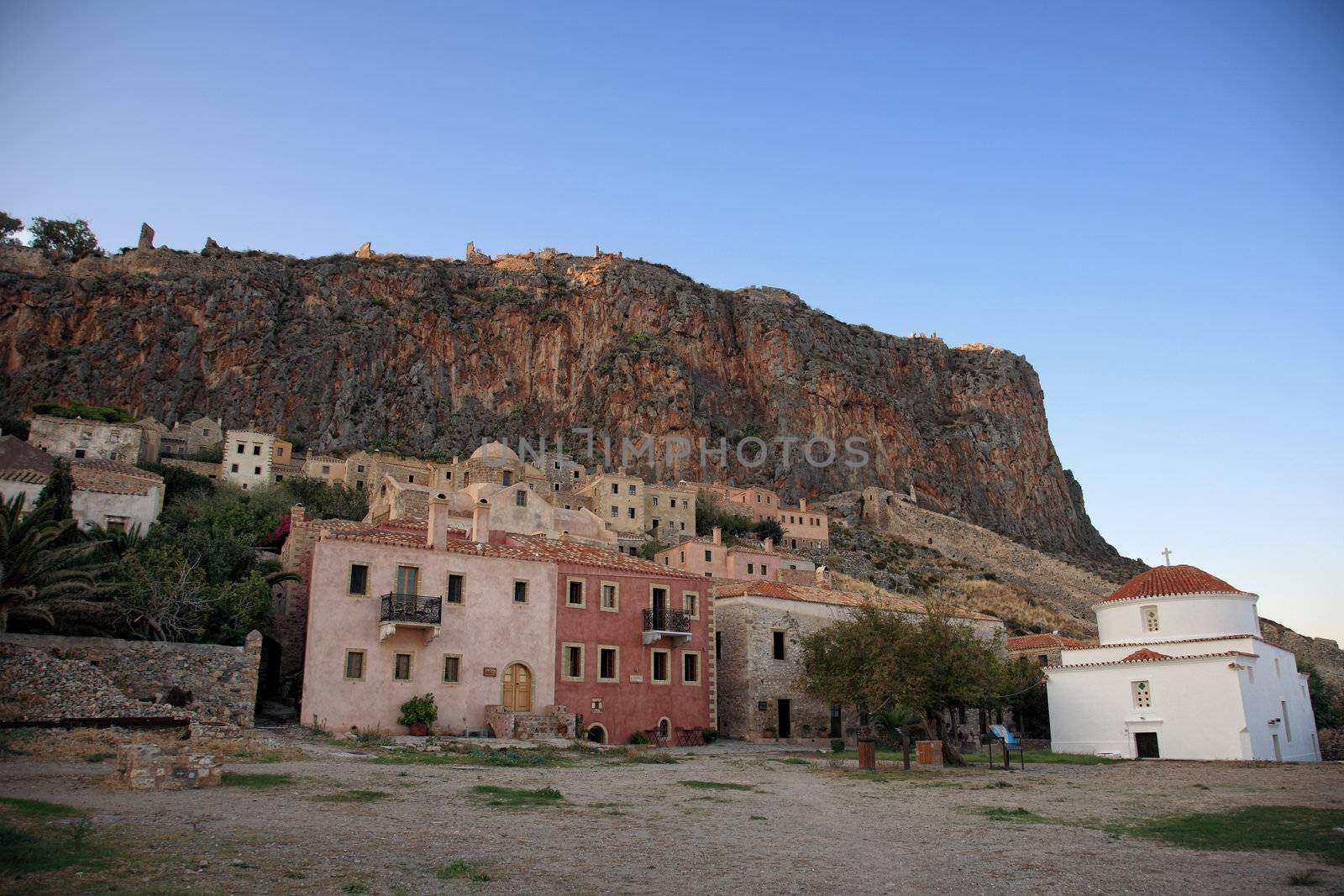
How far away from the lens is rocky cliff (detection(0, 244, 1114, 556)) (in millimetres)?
108250

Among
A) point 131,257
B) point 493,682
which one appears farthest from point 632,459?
point 493,682

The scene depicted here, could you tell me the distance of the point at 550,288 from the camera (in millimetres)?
135625

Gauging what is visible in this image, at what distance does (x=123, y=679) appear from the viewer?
25.2m

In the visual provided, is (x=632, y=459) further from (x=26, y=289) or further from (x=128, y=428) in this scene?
(x=26, y=289)

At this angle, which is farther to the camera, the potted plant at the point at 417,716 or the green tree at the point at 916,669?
the potted plant at the point at 417,716

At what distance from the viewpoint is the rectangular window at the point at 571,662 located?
33.3 metres

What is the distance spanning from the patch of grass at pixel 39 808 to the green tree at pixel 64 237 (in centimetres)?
13074

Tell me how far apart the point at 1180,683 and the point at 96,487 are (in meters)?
48.3

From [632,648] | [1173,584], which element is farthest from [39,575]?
[1173,584]

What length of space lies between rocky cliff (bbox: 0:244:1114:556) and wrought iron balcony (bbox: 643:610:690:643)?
263ft

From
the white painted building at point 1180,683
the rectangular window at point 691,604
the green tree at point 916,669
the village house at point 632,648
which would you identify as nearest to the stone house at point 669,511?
the rectangular window at point 691,604

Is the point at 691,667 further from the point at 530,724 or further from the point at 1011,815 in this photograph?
the point at 1011,815

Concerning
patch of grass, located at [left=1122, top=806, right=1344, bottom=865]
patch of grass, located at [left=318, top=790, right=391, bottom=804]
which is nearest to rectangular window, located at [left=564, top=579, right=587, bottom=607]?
patch of grass, located at [left=318, top=790, right=391, bottom=804]

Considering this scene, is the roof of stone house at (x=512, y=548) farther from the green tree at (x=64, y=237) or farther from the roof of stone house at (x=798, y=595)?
the green tree at (x=64, y=237)
